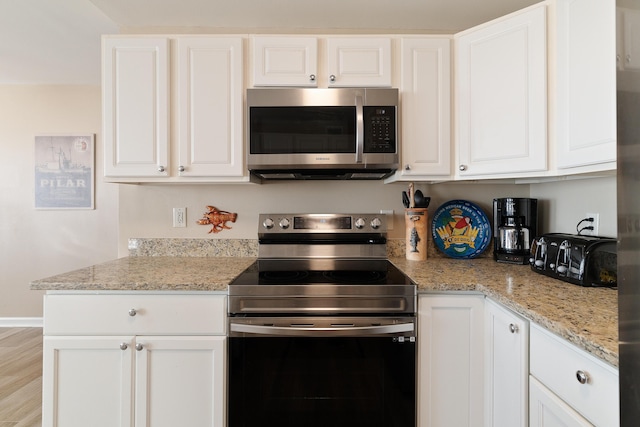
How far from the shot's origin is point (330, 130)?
1.75m

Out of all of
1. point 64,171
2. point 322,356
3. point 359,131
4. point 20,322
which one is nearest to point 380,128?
point 359,131

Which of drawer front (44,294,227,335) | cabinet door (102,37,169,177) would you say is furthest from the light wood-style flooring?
cabinet door (102,37,169,177)

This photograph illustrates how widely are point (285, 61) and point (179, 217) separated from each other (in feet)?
3.72

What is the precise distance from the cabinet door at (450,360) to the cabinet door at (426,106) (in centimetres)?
71

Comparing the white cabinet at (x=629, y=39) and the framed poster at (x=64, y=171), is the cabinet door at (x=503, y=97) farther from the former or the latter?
the framed poster at (x=64, y=171)

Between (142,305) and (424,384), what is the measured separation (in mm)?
1222

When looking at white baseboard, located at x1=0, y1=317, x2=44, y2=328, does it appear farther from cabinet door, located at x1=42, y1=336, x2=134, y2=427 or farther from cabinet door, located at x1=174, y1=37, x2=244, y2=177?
cabinet door, located at x1=174, y1=37, x2=244, y2=177

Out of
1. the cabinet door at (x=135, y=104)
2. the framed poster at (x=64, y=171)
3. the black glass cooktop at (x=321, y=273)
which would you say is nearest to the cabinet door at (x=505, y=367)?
the black glass cooktop at (x=321, y=273)

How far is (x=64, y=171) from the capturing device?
11.6 feet

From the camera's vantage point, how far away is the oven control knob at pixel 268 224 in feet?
6.79

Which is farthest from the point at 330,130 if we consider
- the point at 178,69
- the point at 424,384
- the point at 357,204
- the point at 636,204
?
the point at 636,204

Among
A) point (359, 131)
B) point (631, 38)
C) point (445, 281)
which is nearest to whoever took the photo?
Answer: point (631, 38)

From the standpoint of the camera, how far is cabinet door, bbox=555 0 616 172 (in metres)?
1.17

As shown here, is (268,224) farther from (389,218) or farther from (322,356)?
(322,356)
